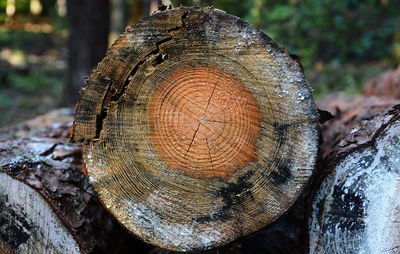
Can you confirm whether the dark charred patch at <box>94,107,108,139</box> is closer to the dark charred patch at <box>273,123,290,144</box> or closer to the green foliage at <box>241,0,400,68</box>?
the dark charred patch at <box>273,123,290,144</box>

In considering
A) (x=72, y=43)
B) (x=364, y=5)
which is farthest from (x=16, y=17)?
(x=364, y=5)

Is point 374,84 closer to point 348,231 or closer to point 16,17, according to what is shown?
point 348,231

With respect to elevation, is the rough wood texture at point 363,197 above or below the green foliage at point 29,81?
below

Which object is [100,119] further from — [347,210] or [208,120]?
[347,210]

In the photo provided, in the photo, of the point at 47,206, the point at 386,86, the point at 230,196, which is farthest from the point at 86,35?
the point at 230,196

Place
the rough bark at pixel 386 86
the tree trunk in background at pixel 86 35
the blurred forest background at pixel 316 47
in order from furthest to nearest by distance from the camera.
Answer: the blurred forest background at pixel 316 47, the tree trunk in background at pixel 86 35, the rough bark at pixel 386 86

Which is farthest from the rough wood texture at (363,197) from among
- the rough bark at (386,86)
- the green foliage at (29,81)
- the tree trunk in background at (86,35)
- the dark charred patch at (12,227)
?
the green foliage at (29,81)

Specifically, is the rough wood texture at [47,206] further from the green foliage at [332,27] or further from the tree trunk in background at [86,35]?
the green foliage at [332,27]
